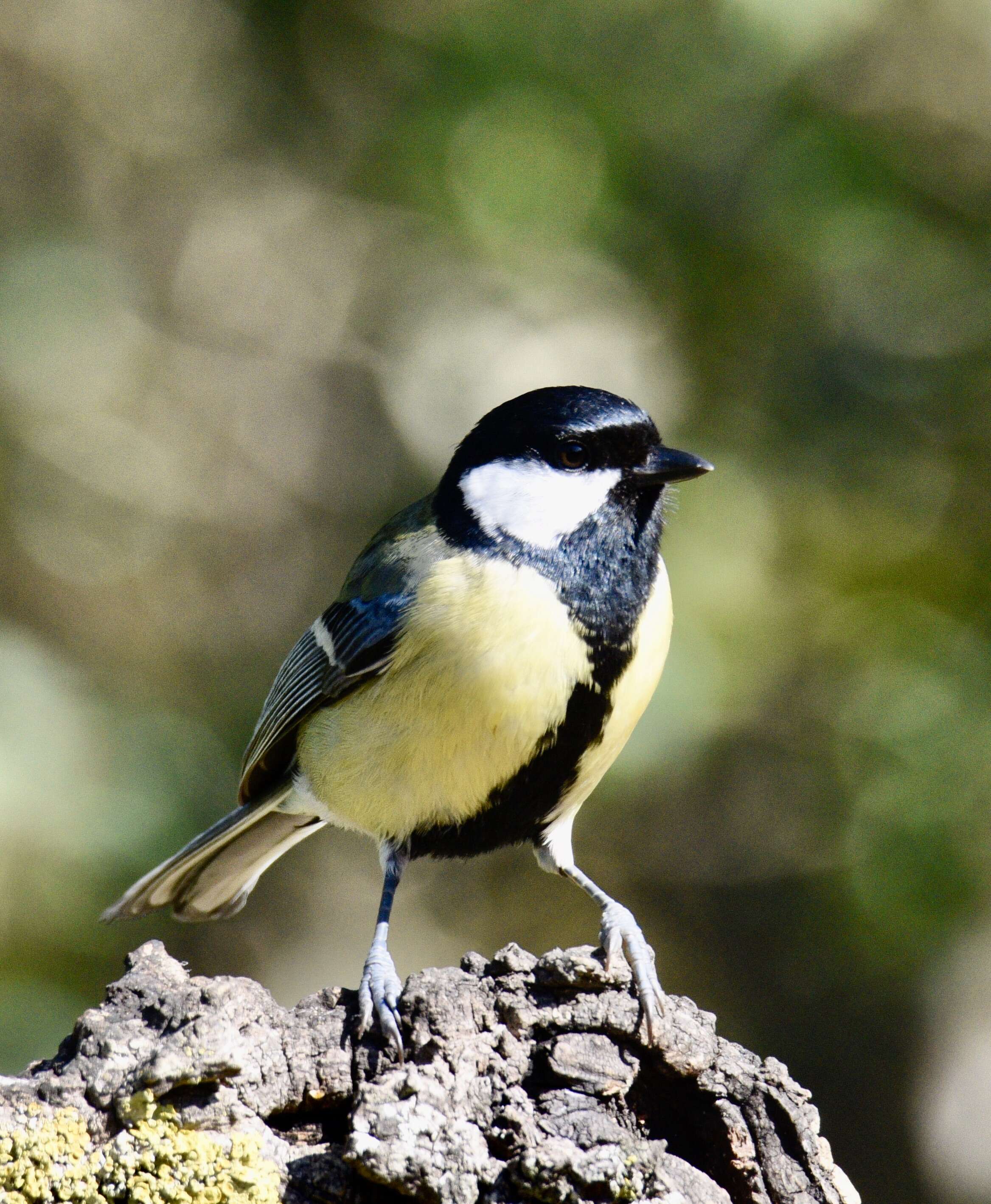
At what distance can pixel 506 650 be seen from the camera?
6.20 feet

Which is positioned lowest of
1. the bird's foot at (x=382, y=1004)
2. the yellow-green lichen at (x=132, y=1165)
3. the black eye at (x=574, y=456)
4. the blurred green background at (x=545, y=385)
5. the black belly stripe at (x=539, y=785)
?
the yellow-green lichen at (x=132, y=1165)

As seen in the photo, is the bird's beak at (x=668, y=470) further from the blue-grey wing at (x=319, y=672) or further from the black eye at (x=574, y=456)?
the blue-grey wing at (x=319, y=672)

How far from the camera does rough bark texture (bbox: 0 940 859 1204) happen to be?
4.33ft

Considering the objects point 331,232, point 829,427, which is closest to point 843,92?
point 829,427

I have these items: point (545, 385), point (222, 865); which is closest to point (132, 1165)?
point (222, 865)

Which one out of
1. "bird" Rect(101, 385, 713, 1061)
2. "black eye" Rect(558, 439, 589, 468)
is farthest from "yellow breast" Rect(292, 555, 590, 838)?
"black eye" Rect(558, 439, 589, 468)

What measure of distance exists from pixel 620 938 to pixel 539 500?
0.72 meters

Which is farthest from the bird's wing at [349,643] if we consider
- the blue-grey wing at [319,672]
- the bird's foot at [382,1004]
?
the bird's foot at [382,1004]

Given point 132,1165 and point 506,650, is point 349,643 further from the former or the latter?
point 132,1165

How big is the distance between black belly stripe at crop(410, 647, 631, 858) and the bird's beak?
29cm

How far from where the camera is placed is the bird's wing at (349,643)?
2.09 meters

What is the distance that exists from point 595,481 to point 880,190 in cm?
118

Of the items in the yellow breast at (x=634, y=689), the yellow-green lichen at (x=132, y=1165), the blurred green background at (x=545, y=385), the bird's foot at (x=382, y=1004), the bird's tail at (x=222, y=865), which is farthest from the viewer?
the blurred green background at (x=545, y=385)

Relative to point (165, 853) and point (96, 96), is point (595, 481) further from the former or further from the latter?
point (96, 96)
